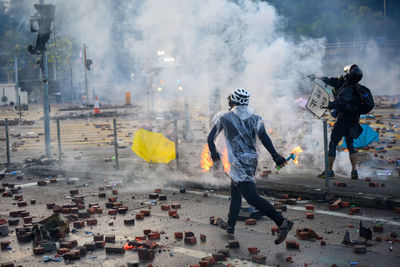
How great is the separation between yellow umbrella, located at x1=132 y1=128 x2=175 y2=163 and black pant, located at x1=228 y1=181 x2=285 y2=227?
201 inches

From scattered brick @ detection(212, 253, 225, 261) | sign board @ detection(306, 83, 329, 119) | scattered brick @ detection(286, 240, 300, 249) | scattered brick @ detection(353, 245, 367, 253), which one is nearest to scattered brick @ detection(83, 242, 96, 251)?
scattered brick @ detection(212, 253, 225, 261)

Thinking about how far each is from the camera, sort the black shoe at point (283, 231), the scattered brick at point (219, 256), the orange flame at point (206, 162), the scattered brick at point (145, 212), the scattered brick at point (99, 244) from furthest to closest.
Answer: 1. the orange flame at point (206, 162)
2. the scattered brick at point (145, 212)
3. the scattered brick at point (99, 244)
4. the black shoe at point (283, 231)
5. the scattered brick at point (219, 256)

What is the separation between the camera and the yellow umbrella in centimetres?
1147

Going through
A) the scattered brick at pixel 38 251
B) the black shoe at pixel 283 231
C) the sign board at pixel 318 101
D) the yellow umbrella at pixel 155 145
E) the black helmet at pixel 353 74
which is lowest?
the scattered brick at pixel 38 251

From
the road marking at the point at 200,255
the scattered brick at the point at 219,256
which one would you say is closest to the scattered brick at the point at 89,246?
the road marking at the point at 200,255

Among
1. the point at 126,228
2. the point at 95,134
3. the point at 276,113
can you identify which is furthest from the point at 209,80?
the point at 95,134

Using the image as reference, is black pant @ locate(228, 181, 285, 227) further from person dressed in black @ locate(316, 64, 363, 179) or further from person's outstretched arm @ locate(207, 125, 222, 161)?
person dressed in black @ locate(316, 64, 363, 179)

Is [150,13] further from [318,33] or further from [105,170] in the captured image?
[318,33]

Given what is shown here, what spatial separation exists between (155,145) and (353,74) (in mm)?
4576

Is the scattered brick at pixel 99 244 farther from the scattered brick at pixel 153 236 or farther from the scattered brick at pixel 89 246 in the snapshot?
the scattered brick at pixel 153 236

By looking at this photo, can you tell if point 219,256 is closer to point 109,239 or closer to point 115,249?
point 115,249

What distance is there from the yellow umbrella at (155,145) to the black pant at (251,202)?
5.11 metres

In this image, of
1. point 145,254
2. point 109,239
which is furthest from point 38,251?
point 145,254

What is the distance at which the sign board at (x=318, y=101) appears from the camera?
9.04 metres
